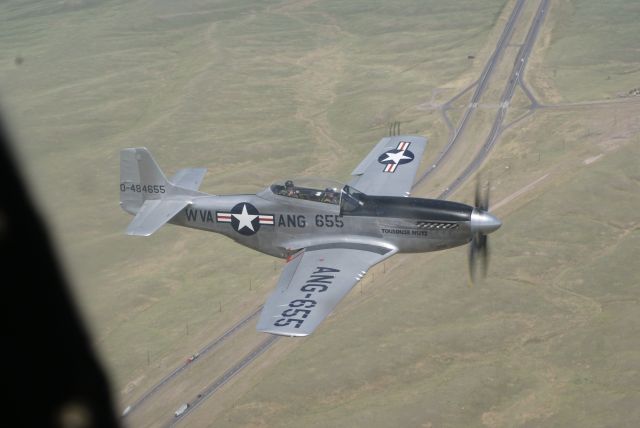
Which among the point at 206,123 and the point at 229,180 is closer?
the point at 229,180

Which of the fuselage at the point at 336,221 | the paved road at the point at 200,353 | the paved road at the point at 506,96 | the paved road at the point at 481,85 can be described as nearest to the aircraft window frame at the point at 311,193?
the fuselage at the point at 336,221

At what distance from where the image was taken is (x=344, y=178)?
7888cm

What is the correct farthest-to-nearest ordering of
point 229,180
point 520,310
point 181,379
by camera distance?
1. point 229,180
2. point 520,310
3. point 181,379

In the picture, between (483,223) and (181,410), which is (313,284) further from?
(181,410)

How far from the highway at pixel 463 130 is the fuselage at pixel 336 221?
44.6 feet

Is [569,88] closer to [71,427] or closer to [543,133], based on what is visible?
[543,133]

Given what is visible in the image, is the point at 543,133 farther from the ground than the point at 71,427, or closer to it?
closer to it

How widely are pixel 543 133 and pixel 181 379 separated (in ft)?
178

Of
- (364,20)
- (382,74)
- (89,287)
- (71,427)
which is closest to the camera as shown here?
(71,427)

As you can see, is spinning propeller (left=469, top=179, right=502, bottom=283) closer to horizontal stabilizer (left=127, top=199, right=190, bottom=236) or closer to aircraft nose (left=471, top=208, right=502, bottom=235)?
aircraft nose (left=471, top=208, right=502, bottom=235)

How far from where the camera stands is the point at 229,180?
8231 centimetres

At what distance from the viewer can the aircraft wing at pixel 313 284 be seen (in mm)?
30469

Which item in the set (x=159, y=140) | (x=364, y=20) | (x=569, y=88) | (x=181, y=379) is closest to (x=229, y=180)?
(x=159, y=140)

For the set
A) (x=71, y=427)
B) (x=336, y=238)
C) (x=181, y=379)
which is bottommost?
(x=181, y=379)
